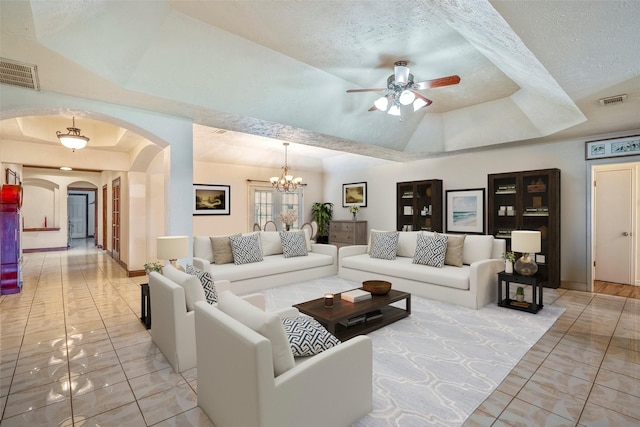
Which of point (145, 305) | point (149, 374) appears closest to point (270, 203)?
point (145, 305)

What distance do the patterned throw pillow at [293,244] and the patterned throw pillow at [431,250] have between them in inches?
83.4

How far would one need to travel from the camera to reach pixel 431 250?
483 centimetres

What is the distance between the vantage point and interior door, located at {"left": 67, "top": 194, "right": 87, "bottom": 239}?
47.7ft

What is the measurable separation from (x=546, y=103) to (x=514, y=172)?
5.33 ft

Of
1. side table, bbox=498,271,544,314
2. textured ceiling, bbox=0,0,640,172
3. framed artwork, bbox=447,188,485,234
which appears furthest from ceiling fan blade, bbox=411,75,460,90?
framed artwork, bbox=447,188,485,234

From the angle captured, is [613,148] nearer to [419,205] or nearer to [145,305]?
[419,205]

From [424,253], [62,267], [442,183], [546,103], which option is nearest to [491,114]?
[546,103]

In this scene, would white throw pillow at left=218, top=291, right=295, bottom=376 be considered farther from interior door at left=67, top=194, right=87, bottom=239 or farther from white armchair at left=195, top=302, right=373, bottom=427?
interior door at left=67, top=194, right=87, bottom=239

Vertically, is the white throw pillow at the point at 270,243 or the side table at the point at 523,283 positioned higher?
the white throw pillow at the point at 270,243

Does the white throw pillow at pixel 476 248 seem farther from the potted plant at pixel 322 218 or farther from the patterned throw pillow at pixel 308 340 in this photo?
the potted plant at pixel 322 218

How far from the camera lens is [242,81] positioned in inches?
145

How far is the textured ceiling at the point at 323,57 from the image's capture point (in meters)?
2.17

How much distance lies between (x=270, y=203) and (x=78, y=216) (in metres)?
11.7

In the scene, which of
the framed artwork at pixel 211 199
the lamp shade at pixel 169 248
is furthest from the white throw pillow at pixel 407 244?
the framed artwork at pixel 211 199
